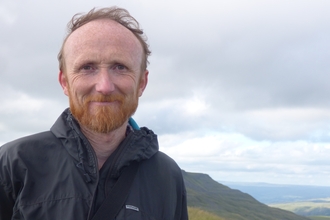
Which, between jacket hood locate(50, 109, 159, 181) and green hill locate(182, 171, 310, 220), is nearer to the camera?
jacket hood locate(50, 109, 159, 181)

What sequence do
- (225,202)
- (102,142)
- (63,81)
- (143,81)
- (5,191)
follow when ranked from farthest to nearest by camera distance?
1. (225,202)
2. (143,81)
3. (63,81)
4. (102,142)
5. (5,191)

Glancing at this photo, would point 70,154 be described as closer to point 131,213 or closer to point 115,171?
point 115,171

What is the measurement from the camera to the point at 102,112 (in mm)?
4023

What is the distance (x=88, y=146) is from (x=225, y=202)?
3465 inches

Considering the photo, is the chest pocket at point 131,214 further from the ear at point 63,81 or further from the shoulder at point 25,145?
the ear at point 63,81

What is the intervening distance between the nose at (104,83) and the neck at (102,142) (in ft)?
1.45

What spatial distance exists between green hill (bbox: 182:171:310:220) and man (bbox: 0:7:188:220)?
48440 mm

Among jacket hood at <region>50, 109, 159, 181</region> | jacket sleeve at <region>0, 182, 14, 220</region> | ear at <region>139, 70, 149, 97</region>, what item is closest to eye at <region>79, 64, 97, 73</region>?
jacket hood at <region>50, 109, 159, 181</region>

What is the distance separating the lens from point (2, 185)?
3.81 meters

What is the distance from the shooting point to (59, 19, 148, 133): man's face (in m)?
4.01

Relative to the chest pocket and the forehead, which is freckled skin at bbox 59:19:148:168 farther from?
the chest pocket

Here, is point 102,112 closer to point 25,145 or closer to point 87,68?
point 87,68

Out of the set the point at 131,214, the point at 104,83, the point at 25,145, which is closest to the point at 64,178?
the point at 25,145

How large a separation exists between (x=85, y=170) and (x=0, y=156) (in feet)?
2.45
